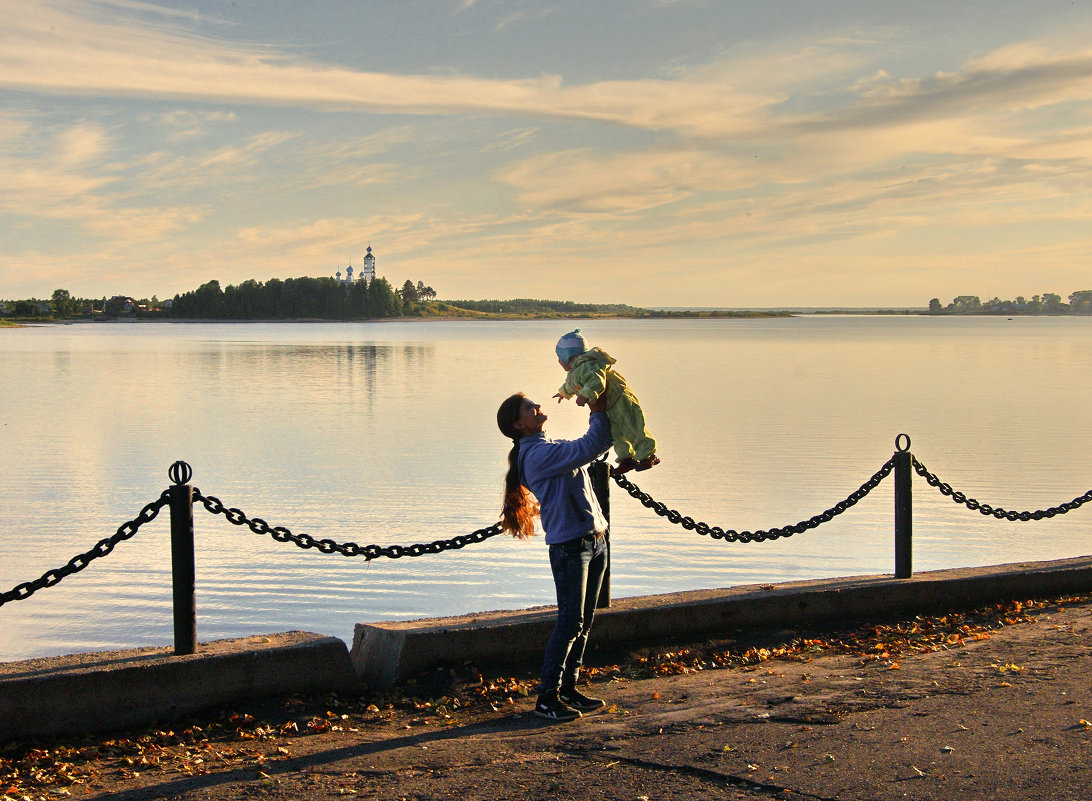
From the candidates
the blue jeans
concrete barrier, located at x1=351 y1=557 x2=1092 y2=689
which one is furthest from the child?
concrete barrier, located at x1=351 y1=557 x2=1092 y2=689

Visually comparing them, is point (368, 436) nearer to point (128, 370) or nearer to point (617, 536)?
point (617, 536)

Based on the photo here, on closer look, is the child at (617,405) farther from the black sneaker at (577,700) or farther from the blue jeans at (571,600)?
the black sneaker at (577,700)

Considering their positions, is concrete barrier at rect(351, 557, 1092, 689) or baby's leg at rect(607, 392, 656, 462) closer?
baby's leg at rect(607, 392, 656, 462)

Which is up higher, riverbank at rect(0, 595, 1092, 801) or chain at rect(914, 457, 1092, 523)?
chain at rect(914, 457, 1092, 523)

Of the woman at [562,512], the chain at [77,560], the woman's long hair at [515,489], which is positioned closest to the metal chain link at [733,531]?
the woman's long hair at [515,489]

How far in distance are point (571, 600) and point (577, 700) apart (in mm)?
694

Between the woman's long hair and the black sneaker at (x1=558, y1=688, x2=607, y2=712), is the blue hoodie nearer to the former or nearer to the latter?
the woman's long hair

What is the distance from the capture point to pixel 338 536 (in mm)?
14719

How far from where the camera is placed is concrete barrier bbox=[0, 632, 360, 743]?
19.0ft

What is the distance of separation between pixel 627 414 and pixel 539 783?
6.45 ft

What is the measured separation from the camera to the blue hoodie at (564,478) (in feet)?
18.8

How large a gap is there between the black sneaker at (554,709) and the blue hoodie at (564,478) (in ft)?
2.97

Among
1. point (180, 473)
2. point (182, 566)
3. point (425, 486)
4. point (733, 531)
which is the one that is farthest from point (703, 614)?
point (425, 486)

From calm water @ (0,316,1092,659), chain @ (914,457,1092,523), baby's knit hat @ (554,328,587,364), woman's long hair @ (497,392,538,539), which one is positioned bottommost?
calm water @ (0,316,1092,659)
